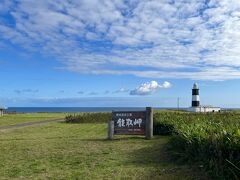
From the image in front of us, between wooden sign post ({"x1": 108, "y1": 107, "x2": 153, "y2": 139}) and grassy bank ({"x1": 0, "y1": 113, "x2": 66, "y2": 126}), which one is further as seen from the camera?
grassy bank ({"x1": 0, "y1": 113, "x2": 66, "y2": 126})

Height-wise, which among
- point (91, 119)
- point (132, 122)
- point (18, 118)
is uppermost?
point (132, 122)

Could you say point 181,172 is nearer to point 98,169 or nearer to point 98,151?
point 98,169

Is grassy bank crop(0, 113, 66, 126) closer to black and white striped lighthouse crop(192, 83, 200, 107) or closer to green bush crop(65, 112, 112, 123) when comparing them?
green bush crop(65, 112, 112, 123)

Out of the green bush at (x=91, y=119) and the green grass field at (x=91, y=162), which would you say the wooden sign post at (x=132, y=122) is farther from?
the green bush at (x=91, y=119)

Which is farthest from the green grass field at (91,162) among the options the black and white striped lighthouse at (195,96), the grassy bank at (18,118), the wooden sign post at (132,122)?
the black and white striped lighthouse at (195,96)

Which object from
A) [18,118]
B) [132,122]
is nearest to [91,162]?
[132,122]

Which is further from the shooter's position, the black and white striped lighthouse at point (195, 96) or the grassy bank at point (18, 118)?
the black and white striped lighthouse at point (195, 96)

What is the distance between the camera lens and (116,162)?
34.4 ft

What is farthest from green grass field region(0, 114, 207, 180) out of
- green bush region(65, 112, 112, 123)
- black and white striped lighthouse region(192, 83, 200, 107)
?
black and white striped lighthouse region(192, 83, 200, 107)

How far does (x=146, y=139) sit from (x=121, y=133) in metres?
1.34

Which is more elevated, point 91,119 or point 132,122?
point 132,122

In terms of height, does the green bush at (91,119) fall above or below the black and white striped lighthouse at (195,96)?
below

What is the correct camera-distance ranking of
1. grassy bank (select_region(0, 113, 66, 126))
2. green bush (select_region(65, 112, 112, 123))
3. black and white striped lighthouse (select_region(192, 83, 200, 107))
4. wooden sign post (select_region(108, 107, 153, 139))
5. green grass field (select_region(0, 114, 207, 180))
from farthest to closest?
black and white striped lighthouse (select_region(192, 83, 200, 107)) < green bush (select_region(65, 112, 112, 123)) < grassy bank (select_region(0, 113, 66, 126)) < wooden sign post (select_region(108, 107, 153, 139)) < green grass field (select_region(0, 114, 207, 180))

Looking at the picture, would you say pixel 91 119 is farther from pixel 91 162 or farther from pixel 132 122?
pixel 91 162
